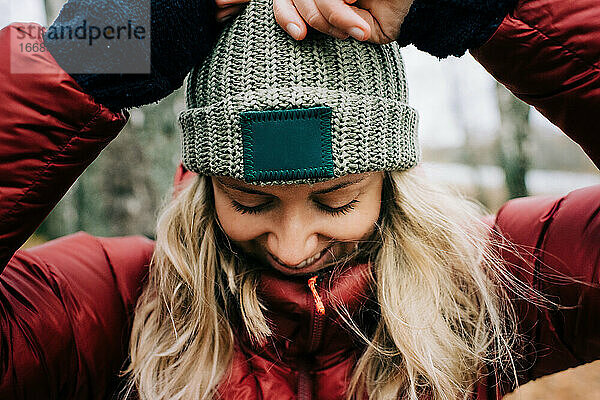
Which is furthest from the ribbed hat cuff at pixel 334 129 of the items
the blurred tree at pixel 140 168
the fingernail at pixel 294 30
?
the blurred tree at pixel 140 168

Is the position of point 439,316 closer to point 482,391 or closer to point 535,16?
point 482,391

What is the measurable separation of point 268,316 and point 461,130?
937cm

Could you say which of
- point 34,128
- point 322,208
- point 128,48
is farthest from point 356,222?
point 34,128

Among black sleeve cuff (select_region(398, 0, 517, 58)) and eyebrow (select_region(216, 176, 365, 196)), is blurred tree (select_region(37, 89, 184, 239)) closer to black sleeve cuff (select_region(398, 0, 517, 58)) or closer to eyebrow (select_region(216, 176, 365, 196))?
eyebrow (select_region(216, 176, 365, 196))

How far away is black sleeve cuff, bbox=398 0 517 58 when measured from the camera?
1.24 metres

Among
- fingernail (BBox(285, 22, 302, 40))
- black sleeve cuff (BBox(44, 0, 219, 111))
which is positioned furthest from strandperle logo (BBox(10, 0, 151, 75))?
fingernail (BBox(285, 22, 302, 40))

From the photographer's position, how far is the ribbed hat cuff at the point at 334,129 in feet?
4.42

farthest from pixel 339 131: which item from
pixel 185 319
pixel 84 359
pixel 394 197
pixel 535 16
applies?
pixel 84 359

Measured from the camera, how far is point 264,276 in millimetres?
1686

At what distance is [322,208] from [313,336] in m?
0.42

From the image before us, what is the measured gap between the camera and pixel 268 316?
67.9 inches

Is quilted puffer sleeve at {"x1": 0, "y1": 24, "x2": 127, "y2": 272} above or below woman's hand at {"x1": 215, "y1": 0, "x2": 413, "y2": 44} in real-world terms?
below

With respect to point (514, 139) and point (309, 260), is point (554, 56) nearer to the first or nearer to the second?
point (309, 260)

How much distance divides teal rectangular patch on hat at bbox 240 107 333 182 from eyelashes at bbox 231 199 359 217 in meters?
0.17
